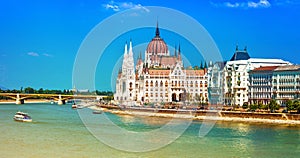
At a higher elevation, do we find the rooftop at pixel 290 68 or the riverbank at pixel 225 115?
the rooftop at pixel 290 68

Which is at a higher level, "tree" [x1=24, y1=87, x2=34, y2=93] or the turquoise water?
"tree" [x1=24, y1=87, x2=34, y2=93]

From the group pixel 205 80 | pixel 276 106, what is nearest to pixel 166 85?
pixel 205 80

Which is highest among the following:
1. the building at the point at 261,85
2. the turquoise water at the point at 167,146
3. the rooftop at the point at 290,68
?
the rooftop at the point at 290,68

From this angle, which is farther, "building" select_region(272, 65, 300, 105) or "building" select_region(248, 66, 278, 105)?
"building" select_region(248, 66, 278, 105)

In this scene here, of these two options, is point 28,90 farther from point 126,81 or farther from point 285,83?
point 285,83

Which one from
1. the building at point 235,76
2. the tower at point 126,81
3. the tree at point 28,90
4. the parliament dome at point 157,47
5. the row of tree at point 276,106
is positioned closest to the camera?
the row of tree at point 276,106

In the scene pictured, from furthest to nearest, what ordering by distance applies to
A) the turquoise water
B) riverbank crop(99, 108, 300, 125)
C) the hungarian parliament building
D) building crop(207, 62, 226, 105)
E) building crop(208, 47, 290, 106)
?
building crop(207, 62, 226, 105), building crop(208, 47, 290, 106), the hungarian parliament building, riverbank crop(99, 108, 300, 125), the turquoise water

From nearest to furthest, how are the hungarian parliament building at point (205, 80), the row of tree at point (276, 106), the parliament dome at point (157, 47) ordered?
the row of tree at point (276, 106), the hungarian parliament building at point (205, 80), the parliament dome at point (157, 47)

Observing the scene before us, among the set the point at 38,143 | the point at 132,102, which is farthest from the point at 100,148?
the point at 132,102

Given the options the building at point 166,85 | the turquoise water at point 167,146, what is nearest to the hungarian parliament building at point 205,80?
the building at point 166,85

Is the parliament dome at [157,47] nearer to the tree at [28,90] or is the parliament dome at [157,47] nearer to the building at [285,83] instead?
the tree at [28,90]

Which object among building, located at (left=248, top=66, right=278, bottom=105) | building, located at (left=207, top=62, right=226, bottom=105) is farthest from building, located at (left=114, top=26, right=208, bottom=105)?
building, located at (left=248, top=66, right=278, bottom=105)

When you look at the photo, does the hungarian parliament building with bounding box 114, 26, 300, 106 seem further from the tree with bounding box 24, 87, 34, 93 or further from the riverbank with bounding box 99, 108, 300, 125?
the tree with bounding box 24, 87, 34, 93
